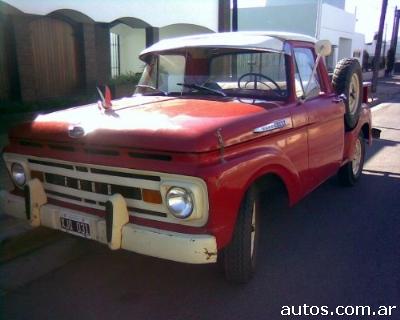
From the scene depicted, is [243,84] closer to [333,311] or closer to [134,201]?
[134,201]

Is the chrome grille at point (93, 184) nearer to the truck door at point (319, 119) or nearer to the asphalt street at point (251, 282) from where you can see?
the asphalt street at point (251, 282)

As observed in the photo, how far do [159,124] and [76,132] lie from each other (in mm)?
607

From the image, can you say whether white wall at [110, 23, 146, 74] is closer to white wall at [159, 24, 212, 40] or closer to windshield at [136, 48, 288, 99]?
white wall at [159, 24, 212, 40]

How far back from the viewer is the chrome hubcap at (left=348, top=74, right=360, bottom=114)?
5262mm

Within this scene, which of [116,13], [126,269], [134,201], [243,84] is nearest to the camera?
[134,201]

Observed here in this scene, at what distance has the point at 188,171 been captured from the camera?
2689 millimetres

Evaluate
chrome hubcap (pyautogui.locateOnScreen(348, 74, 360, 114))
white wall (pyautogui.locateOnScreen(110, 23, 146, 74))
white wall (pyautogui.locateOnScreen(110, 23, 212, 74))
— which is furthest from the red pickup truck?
white wall (pyautogui.locateOnScreen(110, 23, 146, 74))

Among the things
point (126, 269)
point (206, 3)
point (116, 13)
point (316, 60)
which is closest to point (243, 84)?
point (316, 60)

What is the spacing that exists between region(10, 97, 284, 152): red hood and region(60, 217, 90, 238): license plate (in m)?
0.57

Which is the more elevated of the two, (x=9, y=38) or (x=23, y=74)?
(x=9, y=38)

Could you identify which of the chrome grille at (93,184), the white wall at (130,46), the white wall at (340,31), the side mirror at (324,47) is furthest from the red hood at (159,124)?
the white wall at (340,31)

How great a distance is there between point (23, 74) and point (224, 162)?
8.24 meters

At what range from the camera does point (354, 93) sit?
5.45 meters

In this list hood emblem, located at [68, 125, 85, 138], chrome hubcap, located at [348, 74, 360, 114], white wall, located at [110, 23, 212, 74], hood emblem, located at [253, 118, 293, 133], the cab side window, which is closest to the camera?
hood emblem, located at [68, 125, 85, 138]
